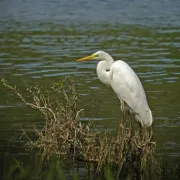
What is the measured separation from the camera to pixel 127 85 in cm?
935

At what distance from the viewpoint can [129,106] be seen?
9.49m

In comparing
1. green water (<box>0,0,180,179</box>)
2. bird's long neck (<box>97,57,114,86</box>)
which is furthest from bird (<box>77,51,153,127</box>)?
green water (<box>0,0,180,179</box>)

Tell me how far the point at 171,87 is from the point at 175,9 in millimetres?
13935

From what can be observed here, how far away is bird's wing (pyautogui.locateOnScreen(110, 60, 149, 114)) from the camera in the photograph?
30.1 feet

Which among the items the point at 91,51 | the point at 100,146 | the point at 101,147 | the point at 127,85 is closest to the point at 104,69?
the point at 127,85

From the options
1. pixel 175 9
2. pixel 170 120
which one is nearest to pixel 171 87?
pixel 170 120

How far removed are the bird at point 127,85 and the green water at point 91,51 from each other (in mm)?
600

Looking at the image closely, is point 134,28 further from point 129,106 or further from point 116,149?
point 116,149

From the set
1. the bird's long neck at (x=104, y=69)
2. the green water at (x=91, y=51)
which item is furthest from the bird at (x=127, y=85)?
the green water at (x=91, y=51)

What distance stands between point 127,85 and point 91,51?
Result: 8.58 metres

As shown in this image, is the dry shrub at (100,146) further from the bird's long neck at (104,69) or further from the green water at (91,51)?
the bird's long neck at (104,69)

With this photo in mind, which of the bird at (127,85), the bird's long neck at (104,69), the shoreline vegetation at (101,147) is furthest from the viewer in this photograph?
the bird's long neck at (104,69)

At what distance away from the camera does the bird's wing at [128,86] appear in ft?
30.1

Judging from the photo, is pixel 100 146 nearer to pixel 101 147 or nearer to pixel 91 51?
pixel 101 147
